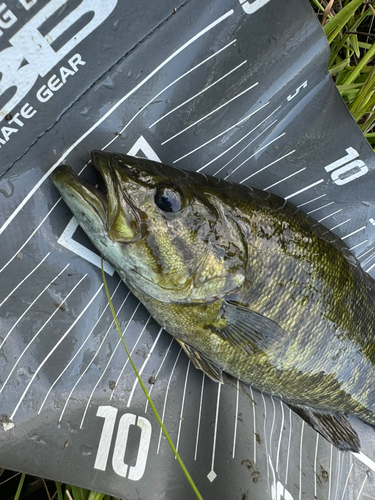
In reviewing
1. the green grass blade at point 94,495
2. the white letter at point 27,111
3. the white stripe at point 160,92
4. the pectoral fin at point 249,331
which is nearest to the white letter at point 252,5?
the white stripe at point 160,92

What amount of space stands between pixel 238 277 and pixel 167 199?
0.54m

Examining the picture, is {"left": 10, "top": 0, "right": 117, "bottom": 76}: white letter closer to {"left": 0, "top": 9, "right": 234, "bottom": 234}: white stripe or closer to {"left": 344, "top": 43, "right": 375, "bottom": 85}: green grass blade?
{"left": 0, "top": 9, "right": 234, "bottom": 234}: white stripe

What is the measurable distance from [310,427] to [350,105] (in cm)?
229

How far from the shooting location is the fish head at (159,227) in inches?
61.8

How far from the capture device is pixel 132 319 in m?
1.98

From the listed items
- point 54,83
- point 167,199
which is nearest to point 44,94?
point 54,83

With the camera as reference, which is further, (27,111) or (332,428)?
(332,428)

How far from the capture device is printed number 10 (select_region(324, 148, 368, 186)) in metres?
2.31

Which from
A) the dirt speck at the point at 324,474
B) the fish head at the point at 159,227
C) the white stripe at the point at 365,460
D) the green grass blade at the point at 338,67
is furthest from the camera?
the green grass blade at the point at 338,67

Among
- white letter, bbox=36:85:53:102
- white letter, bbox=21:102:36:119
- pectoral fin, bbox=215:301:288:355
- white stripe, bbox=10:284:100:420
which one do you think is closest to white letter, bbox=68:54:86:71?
white letter, bbox=36:85:53:102

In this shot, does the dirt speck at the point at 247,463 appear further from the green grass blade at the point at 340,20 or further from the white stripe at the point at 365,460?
Result: the green grass blade at the point at 340,20

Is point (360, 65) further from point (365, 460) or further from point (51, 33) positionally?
point (365, 460)

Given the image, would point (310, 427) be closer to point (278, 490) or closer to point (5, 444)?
point (278, 490)

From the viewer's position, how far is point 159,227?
1616 millimetres
